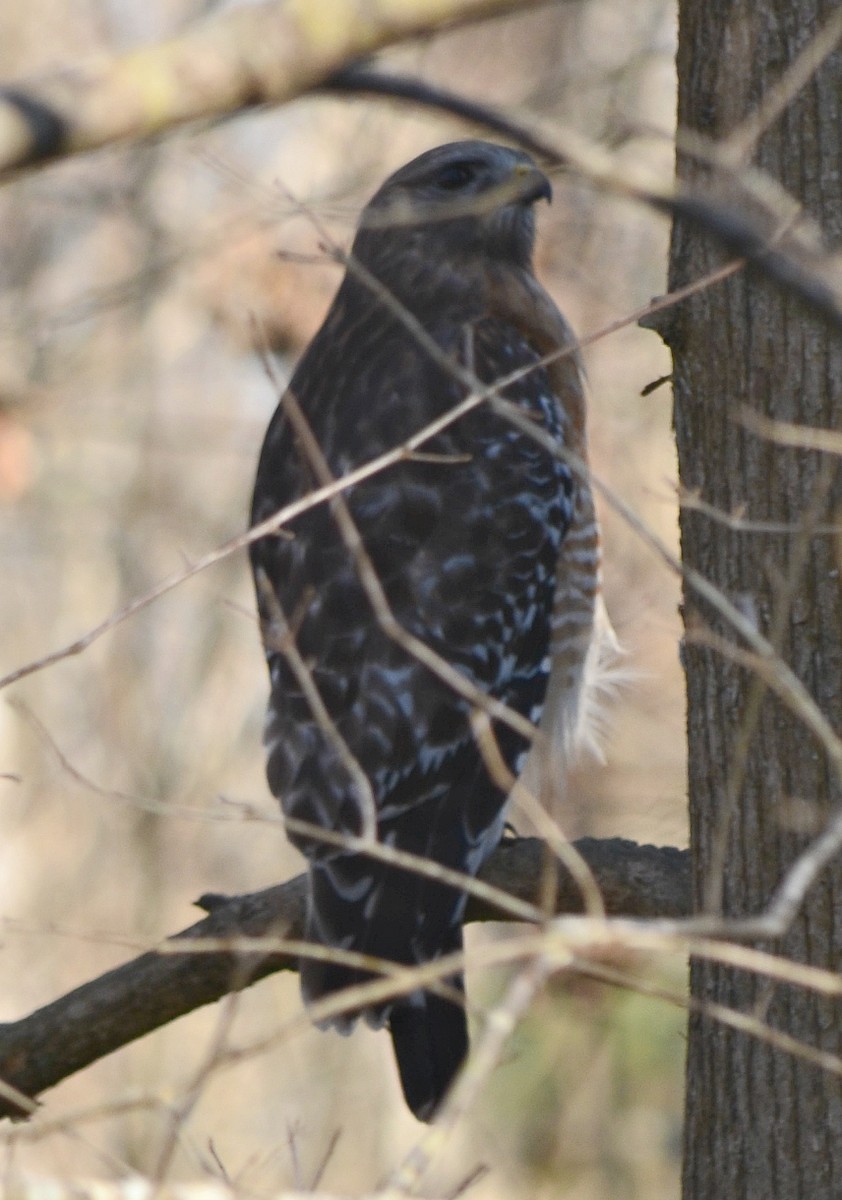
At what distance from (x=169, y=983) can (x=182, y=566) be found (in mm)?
6936

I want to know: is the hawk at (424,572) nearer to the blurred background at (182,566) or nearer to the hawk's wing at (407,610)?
the hawk's wing at (407,610)

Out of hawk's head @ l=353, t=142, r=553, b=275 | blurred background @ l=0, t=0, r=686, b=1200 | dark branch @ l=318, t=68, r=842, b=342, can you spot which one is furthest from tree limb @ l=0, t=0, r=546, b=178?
blurred background @ l=0, t=0, r=686, b=1200

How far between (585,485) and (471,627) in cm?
57

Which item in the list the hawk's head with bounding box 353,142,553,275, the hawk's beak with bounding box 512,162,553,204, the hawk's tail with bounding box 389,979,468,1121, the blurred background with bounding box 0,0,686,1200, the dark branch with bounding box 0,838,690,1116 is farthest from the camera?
the blurred background with bounding box 0,0,686,1200

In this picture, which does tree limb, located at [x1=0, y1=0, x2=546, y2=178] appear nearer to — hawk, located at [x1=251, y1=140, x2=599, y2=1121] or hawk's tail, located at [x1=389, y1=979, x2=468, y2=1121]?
hawk, located at [x1=251, y1=140, x2=599, y2=1121]

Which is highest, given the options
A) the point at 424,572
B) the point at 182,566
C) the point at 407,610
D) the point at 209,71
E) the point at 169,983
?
the point at 182,566

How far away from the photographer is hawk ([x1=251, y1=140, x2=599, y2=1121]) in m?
4.27

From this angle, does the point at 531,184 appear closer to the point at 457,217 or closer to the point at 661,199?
the point at 457,217

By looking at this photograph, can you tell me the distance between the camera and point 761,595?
330 centimetres

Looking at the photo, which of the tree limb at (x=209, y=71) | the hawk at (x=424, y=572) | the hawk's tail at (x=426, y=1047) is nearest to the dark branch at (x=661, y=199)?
the tree limb at (x=209, y=71)

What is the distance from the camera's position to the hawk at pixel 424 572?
168 inches

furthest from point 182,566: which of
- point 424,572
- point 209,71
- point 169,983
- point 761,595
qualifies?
point 209,71

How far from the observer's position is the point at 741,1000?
3.32 m

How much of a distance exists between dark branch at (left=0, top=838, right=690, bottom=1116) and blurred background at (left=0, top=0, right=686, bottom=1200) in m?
6.33
